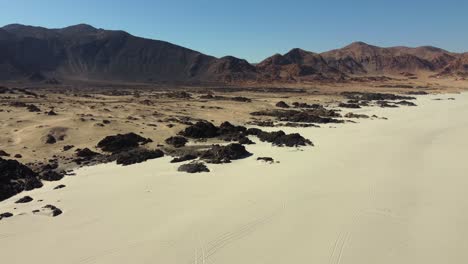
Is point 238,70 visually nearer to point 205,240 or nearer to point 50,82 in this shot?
point 50,82

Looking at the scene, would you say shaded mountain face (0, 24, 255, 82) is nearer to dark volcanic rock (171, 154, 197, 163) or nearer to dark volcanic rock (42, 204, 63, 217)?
dark volcanic rock (171, 154, 197, 163)

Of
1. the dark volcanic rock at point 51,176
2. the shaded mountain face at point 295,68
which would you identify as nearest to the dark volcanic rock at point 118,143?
the dark volcanic rock at point 51,176

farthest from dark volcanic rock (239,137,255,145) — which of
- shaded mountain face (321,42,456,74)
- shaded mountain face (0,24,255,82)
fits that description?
shaded mountain face (321,42,456,74)

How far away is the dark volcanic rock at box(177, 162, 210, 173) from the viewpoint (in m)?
14.8

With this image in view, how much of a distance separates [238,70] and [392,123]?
99889 mm

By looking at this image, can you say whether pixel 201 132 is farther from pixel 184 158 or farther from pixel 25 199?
pixel 25 199

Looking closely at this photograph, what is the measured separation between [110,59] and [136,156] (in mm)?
130883

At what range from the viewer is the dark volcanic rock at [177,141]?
20297mm

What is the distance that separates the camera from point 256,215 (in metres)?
10.3

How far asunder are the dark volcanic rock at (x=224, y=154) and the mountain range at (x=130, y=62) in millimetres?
101001

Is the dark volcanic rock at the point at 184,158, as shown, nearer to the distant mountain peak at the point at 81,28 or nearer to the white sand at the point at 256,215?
the white sand at the point at 256,215

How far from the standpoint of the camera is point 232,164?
52.7 ft

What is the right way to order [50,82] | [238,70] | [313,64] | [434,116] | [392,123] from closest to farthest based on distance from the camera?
1. [392,123]
2. [434,116]
3. [50,82]
4. [238,70]
5. [313,64]

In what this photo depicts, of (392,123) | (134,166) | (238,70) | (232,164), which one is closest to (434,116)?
(392,123)
